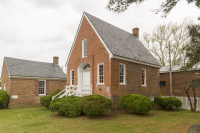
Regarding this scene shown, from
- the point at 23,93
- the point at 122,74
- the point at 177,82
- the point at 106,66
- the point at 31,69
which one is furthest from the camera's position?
the point at 177,82

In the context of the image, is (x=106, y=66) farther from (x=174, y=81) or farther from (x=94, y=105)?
(x=174, y=81)

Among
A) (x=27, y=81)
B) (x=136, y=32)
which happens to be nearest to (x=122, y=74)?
(x=136, y=32)

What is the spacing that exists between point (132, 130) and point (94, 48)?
8.45 meters

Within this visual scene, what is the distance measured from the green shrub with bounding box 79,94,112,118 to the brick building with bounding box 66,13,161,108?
226 centimetres

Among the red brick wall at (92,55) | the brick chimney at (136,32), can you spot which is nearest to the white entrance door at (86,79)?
the red brick wall at (92,55)

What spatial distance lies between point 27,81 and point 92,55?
32.0 ft

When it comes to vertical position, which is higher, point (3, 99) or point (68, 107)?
point (68, 107)

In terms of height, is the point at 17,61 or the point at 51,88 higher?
the point at 17,61

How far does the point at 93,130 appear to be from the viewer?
768cm

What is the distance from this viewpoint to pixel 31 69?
20.7 meters

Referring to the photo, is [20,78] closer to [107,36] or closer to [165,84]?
[107,36]

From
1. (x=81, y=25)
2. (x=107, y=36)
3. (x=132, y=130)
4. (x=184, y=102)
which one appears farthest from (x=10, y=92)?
(x=184, y=102)

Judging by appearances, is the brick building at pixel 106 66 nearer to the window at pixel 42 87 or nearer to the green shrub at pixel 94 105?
the green shrub at pixel 94 105

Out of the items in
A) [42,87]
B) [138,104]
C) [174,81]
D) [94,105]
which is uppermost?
[174,81]
